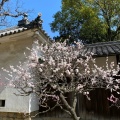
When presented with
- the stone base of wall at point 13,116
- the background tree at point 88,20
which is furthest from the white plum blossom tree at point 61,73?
the background tree at point 88,20

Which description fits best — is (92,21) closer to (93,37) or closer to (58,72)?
(93,37)

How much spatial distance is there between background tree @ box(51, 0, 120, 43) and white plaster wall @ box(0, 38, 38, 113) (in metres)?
12.0

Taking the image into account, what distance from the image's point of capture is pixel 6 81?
317 inches

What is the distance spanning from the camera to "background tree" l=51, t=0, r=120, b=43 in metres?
19.1

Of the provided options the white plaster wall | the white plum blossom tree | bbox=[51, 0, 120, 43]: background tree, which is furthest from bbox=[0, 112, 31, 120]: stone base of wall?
bbox=[51, 0, 120, 43]: background tree

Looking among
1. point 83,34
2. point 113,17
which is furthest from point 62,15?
point 113,17

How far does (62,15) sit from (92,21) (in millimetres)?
3837

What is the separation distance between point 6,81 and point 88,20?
13.2 metres

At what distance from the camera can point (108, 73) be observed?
241 inches

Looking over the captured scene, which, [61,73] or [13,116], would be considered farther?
[13,116]

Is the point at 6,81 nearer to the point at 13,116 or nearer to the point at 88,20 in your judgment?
the point at 13,116

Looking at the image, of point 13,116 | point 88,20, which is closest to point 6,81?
point 13,116

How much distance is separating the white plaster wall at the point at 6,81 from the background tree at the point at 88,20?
471 inches

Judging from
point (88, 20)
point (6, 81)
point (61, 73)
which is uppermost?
point (88, 20)
